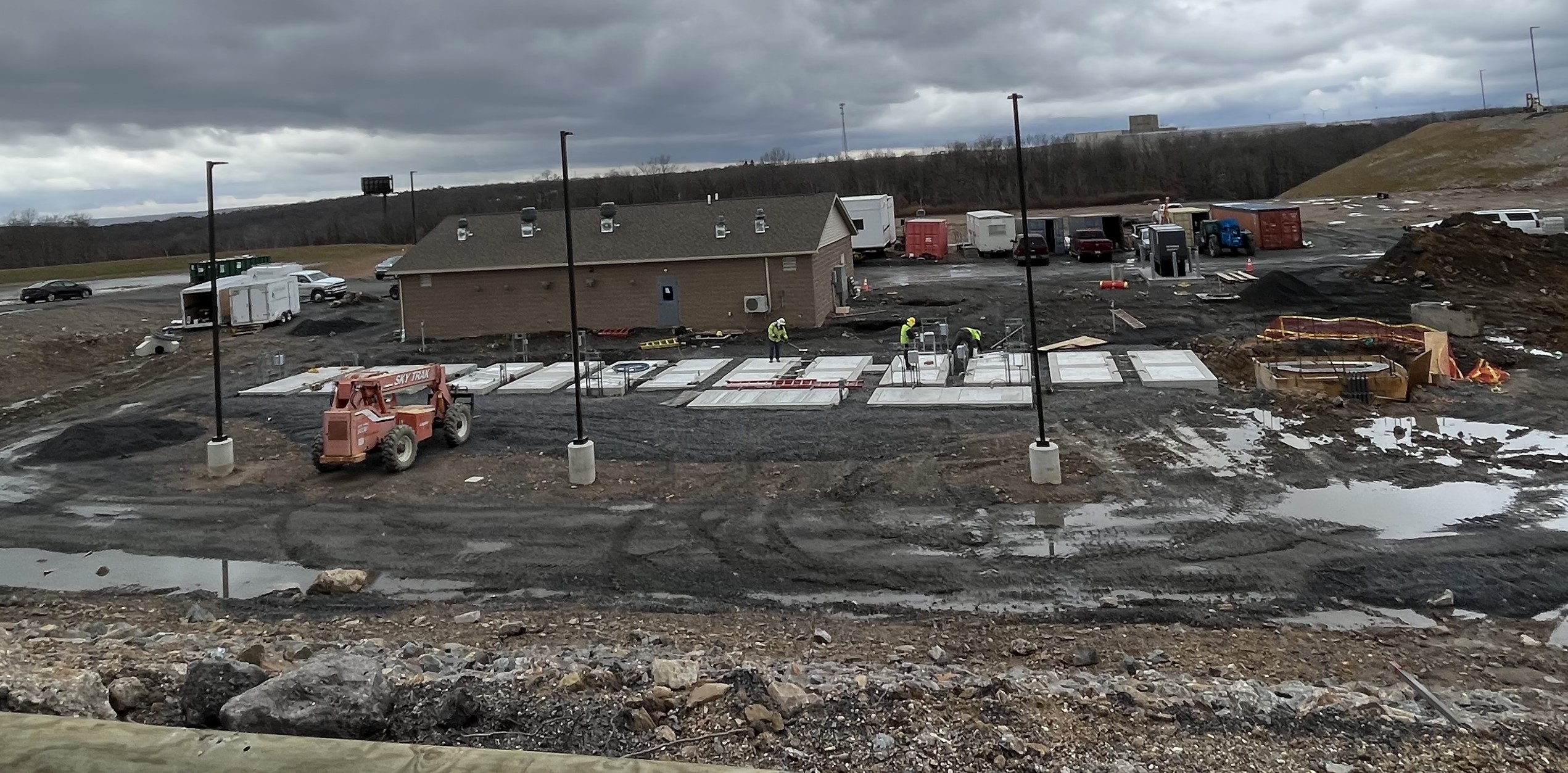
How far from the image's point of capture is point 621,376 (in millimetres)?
27594

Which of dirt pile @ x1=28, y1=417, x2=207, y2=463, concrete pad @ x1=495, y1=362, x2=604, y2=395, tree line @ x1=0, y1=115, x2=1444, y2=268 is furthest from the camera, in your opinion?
tree line @ x1=0, y1=115, x2=1444, y2=268

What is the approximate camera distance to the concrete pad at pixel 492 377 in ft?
90.2

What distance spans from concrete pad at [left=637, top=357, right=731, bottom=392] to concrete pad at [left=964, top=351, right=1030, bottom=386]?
6.80m

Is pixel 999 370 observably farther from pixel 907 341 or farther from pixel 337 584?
pixel 337 584

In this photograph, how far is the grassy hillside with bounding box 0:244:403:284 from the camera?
3007 inches

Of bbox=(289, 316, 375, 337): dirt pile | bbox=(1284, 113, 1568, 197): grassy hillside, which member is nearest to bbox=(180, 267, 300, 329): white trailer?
bbox=(289, 316, 375, 337): dirt pile

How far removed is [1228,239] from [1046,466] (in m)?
39.7

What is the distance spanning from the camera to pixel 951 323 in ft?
113

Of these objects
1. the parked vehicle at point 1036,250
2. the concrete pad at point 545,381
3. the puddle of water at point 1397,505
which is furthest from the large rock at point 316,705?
the parked vehicle at point 1036,250

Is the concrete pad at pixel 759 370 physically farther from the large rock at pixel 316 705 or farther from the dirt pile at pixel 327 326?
the dirt pile at pixel 327 326

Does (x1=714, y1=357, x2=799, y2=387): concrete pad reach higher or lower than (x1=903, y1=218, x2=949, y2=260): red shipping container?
lower

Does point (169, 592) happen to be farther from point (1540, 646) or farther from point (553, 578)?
point (1540, 646)

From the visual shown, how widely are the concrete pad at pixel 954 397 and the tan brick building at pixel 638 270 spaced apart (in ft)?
37.5

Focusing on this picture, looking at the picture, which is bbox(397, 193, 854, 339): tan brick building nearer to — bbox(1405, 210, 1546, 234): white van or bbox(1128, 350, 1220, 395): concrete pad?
bbox(1128, 350, 1220, 395): concrete pad
